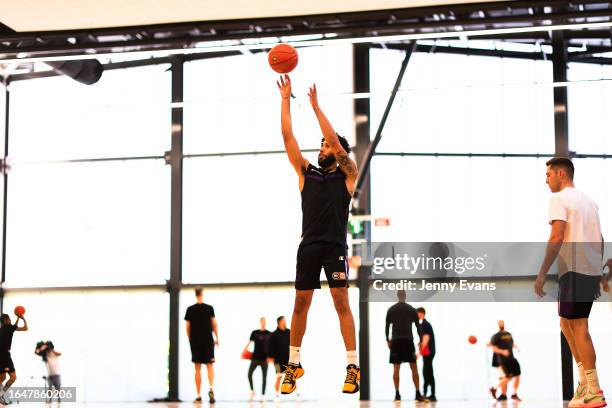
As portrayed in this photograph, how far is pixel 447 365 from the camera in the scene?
17.8m

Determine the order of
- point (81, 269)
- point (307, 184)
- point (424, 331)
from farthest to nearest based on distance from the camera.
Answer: point (81, 269)
point (424, 331)
point (307, 184)

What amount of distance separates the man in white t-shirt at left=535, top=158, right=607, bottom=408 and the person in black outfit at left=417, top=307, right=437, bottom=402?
8692mm

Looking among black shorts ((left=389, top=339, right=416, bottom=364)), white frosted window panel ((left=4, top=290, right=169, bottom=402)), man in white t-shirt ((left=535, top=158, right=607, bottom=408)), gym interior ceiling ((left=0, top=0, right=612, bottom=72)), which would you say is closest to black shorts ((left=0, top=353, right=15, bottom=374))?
white frosted window panel ((left=4, top=290, right=169, bottom=402))

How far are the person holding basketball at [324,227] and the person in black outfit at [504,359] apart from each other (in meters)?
10.1

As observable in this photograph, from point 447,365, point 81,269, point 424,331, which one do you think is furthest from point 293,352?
point 81,269

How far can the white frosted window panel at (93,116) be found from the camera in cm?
1928

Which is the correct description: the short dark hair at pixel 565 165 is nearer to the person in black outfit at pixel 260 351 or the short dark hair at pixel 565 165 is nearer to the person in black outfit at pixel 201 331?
the person in black outfit at pixel 201 331

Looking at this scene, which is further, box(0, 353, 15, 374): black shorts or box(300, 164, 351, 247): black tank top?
box(0, 353, 15, 374): black shorts

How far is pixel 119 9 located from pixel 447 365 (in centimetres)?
987

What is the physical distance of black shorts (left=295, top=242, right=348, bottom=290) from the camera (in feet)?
23.3

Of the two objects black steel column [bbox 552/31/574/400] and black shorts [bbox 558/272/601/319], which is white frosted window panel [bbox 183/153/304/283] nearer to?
black steel column [bbox 552/31/574/400]

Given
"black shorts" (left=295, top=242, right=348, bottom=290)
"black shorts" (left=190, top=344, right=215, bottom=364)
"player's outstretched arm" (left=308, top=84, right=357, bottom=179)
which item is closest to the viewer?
"player's outstretched arm" (left=308, top=84, right=357, bottom=179)

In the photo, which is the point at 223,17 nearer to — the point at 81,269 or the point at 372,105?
the point at 372,105

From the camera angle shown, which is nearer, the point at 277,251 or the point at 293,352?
the point at 293,352
